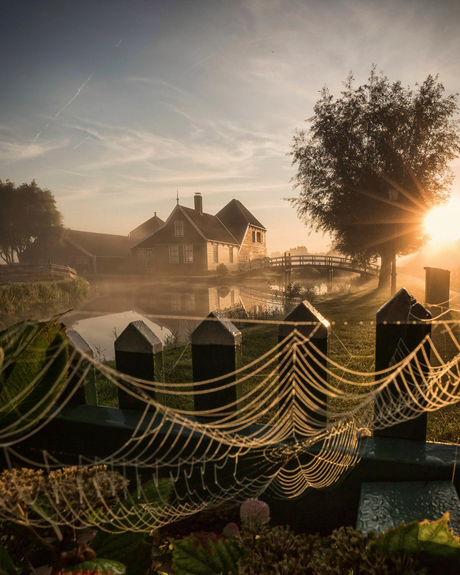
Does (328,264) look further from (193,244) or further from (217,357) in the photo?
(217,357)

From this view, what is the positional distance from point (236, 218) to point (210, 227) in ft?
25.5

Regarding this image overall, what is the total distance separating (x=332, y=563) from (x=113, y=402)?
451 centimetres

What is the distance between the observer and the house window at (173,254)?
123 ft

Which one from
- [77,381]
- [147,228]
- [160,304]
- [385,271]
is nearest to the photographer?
[77,381]

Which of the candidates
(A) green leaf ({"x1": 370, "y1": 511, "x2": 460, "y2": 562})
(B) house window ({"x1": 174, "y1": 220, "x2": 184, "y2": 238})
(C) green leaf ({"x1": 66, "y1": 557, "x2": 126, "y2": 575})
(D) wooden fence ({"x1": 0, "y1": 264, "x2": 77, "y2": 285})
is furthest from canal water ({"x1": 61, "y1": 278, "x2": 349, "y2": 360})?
(A) green leaf ({"x1": 370, "y1": 511, "x2": 460, "y2": 562})

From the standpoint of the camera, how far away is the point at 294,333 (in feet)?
5.68

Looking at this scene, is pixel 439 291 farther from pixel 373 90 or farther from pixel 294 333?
pixel 373 90

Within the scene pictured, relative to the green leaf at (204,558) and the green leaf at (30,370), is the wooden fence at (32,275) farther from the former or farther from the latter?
the green leaf at (204,558)

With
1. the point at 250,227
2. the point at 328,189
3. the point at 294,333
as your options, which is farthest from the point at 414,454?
the point at 250,227

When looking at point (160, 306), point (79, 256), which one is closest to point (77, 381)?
point (160, 306)

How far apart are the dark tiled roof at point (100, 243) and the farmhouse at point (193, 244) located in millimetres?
9593

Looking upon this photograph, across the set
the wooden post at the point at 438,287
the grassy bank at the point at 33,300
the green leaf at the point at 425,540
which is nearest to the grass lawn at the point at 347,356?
the wooden post at the point at 438,287

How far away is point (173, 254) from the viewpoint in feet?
123

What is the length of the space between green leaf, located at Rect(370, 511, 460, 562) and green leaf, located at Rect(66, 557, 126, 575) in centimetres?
73
